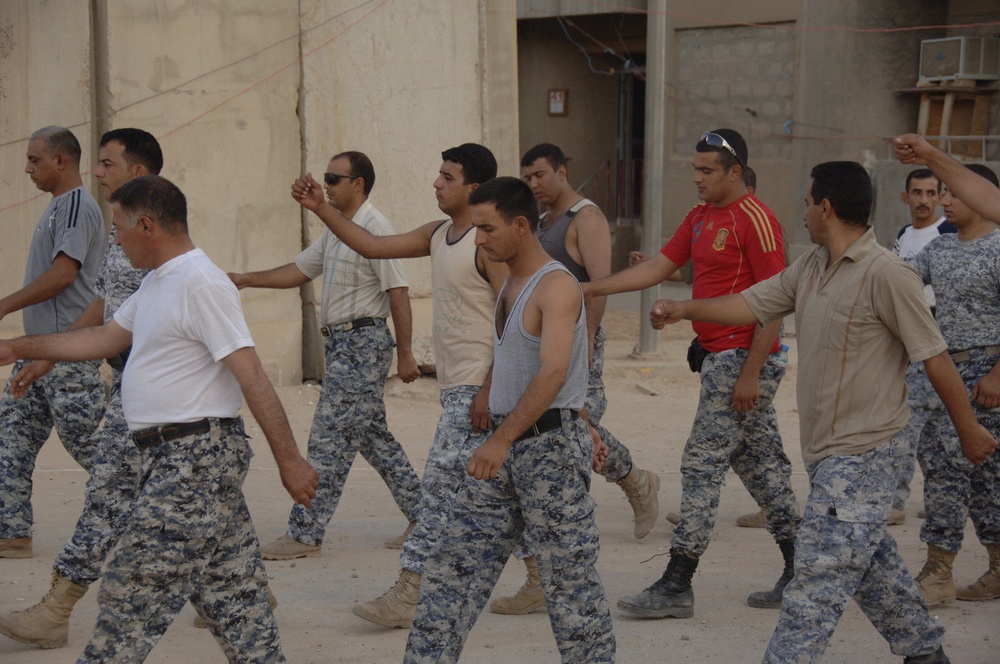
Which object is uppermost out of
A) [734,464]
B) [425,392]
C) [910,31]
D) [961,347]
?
[910,31]

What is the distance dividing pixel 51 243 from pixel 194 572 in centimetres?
260

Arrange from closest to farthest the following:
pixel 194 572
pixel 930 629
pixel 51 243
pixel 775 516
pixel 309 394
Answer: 1. pixel 194 572
2. pixel 930 629
3. pixel 775 516
4. pixel 51 243
5. pixel 309 394

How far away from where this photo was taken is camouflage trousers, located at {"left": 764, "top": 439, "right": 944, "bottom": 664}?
165 inches

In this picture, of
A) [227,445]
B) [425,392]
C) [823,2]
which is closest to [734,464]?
[227,445]

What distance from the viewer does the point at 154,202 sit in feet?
13.6

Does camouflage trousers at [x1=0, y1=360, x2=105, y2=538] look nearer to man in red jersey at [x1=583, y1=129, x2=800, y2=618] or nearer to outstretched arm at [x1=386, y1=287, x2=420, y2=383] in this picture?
outstretched arm at [x1=386, y1=287, x2=420, y2=383]

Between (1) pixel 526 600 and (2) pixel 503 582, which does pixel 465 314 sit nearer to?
(1) pixel 526 600

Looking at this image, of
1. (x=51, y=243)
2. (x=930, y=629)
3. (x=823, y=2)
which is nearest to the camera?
(x=930, y=629)

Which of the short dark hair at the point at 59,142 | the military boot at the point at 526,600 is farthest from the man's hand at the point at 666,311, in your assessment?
the short dark hair at the point at 59,142

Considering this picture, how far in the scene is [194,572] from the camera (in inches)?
161

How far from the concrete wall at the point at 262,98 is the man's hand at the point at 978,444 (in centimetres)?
651

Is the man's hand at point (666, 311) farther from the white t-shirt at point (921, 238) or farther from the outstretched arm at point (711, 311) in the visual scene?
the white t-shirt at point (921, 238)

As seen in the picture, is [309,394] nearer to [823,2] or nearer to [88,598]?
[88,598]

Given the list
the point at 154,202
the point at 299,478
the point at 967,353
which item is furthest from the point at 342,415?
the point at 967,353
